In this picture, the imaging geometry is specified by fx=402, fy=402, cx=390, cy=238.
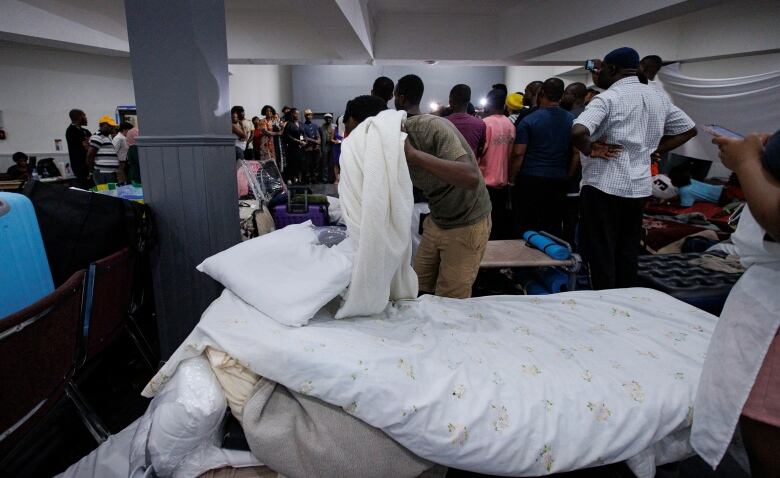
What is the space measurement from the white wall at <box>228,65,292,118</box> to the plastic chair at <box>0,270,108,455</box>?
7.23 metres

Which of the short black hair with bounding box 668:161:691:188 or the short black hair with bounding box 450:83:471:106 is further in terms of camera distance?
the short black hair with bounding box 668:161:691:188

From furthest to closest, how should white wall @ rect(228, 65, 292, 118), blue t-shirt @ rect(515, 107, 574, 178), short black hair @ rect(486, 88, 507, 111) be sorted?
1. white wall @ rect(228, 65, 292, 118)
2. short black hair @ rect(486, 88, 507, 111)
3. blue t-shirt @ rect(515, 107, 574, 178)

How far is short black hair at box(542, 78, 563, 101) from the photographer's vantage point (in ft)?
9.27

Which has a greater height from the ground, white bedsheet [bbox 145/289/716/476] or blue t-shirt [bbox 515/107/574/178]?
blue t-shirt [bbox 515/107/574/178]

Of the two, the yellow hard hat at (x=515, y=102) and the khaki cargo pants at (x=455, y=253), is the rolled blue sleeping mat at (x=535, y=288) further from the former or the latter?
the yellow hard hat at (x=515, y=102)

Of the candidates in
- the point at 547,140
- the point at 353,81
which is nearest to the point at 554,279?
the point at 547,140

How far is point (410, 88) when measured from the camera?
74.5 inches

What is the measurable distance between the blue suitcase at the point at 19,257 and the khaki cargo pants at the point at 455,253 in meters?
1.45

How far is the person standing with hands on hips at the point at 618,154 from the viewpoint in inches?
81.9

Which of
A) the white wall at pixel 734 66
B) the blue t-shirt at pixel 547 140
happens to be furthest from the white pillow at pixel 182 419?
the white wall at pixel 734 66

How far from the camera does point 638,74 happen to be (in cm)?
215

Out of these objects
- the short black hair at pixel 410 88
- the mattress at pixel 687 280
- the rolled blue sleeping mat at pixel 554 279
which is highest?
the short black hair at pixel 410 88

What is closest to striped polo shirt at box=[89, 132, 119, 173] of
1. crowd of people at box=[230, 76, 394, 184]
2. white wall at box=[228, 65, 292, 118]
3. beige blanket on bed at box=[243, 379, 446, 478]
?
crowd of people at box=[230, 76, 394, 184]

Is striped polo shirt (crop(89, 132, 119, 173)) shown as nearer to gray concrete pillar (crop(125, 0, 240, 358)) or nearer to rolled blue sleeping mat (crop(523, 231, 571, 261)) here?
gray concrete pillar (crop(125, 0, 240, 358))
